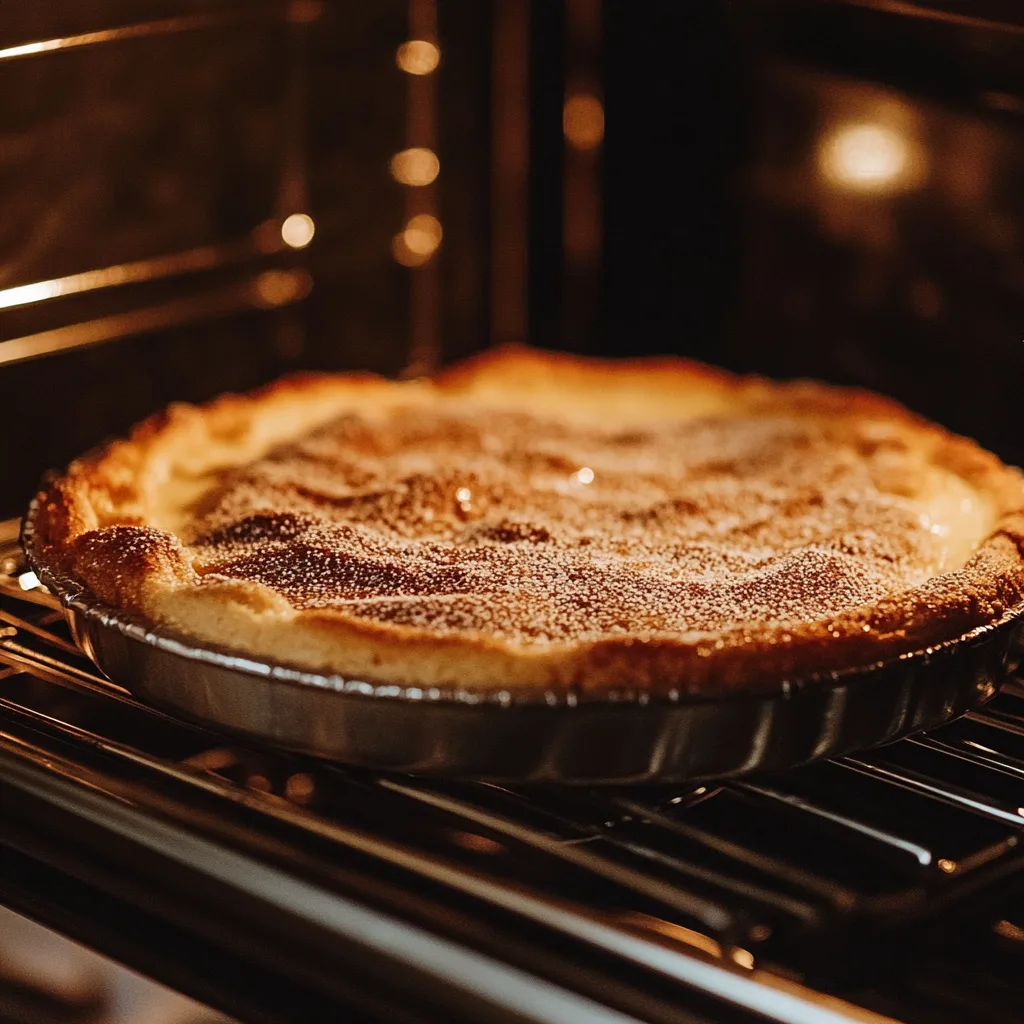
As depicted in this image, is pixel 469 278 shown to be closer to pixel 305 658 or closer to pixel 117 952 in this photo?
pixel 305 658

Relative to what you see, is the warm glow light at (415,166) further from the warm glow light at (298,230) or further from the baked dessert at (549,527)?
the baked dessert at (549,527)

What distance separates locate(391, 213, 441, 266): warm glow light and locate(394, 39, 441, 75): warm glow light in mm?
185

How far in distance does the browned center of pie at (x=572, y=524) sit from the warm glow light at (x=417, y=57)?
0.56 m

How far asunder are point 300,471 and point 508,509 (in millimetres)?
211

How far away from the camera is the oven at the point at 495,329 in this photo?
3.01ft

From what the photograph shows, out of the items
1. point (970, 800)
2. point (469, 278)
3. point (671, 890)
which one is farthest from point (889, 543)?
point (469, 278)

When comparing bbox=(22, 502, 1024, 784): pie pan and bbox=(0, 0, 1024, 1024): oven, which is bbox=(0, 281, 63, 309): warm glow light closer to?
bbox=(0, 0, 1024, 1024): oven

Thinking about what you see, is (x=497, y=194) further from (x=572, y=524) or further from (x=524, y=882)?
(x=524, y=882)

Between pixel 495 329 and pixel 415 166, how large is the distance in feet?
0.88

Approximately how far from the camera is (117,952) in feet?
3.20

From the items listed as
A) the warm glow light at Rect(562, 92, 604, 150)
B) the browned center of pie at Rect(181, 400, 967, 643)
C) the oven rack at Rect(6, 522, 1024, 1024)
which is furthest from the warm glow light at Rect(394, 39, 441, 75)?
the oven rack at Rect(6, 522, 1024, 1024)

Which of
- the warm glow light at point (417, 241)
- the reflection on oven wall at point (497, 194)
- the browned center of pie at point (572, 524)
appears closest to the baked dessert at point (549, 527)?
the browned center of pie at point (572, 524)

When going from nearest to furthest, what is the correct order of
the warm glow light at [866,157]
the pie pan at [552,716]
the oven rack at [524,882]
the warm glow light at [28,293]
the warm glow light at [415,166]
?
the oven rack at [524,882] < the pie pan at [552,716] < the warm glow light at [28,293] < the warm glow light at [866,157] < the warm glow light at [415,166]

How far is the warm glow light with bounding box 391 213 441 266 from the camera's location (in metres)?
2.03
